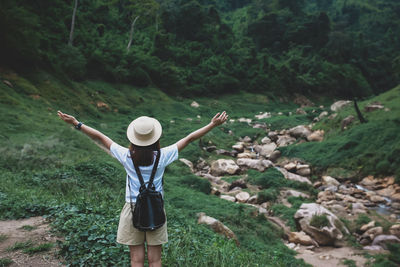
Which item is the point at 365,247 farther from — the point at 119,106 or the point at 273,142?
the point at 119,106

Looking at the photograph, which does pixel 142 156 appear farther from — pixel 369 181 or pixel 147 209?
pixel 369 181

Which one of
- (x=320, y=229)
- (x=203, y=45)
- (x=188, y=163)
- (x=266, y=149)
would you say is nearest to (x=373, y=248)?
(x=320, y=229)

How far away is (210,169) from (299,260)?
30.4ft

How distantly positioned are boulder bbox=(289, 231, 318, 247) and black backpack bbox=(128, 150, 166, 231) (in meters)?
7.21

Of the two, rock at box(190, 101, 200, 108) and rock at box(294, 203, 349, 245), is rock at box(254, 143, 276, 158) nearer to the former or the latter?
rock at box(294, 203, 349, 245)

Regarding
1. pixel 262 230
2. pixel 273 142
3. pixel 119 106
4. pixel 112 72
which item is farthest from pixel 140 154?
pixel 112 72

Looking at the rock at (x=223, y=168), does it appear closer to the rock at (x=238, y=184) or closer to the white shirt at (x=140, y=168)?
the rock at (x=238, y=184)

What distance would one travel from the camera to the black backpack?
2656 mm

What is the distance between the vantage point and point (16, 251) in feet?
12.7

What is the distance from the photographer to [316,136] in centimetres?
2192

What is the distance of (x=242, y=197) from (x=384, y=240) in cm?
481

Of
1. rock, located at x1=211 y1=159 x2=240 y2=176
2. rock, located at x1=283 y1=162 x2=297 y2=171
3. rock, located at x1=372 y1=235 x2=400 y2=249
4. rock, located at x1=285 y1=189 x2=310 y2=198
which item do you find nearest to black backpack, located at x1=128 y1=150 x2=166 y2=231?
rock, located at x1=372 y1=235 x2=400 y2=249

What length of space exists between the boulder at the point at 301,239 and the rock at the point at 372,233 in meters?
1.71

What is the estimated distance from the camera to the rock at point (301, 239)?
8727 mm
